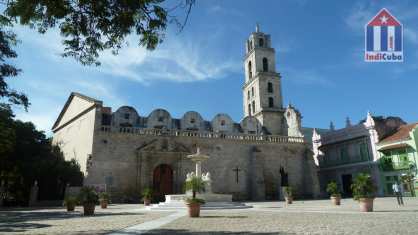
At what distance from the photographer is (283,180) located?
36500 millimetres

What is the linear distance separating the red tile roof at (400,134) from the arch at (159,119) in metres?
22.1

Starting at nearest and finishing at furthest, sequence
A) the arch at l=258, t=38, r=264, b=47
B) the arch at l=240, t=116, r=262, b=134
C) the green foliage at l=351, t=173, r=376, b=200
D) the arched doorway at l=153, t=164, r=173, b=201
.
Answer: the green foliage at l=351, t=173, r=376, b=200
the arched doorway at l=153, t=164, r=173, b=201
the arch at l=240, t=116, r=262, b=134
the arch at l=258, t=38, r=264, b=47

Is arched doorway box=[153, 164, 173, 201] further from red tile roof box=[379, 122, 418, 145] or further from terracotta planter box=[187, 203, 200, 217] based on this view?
red tile roof box=[379, 122, 418, 145]

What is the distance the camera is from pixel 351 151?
124ft

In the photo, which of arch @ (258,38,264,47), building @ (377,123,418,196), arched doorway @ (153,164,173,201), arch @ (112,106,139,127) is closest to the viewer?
building @ (377,123,418,196)

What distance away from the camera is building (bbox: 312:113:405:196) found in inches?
1374

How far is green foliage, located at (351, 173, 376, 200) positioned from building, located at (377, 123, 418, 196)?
17.0 metres

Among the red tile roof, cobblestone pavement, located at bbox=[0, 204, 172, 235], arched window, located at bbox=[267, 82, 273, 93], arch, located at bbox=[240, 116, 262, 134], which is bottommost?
cobblestone pavement, located at bbox=[0, 204, 172, 235]

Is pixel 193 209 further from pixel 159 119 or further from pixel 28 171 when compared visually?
pixel 159 119

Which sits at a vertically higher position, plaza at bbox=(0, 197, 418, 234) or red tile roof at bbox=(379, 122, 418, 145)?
red tile roof at bbox=(379, 122, 418, 145)

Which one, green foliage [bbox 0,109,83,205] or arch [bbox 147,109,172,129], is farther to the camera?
arch [bbox 147,109,172,129]

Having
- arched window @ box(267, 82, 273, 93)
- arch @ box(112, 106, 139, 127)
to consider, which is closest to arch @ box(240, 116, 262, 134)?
arched window @ box(267, 82, 273, 93)

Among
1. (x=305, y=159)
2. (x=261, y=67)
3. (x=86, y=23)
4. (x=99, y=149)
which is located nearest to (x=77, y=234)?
(x=86, y=23)

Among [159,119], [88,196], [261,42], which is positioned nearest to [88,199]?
[88,196]
